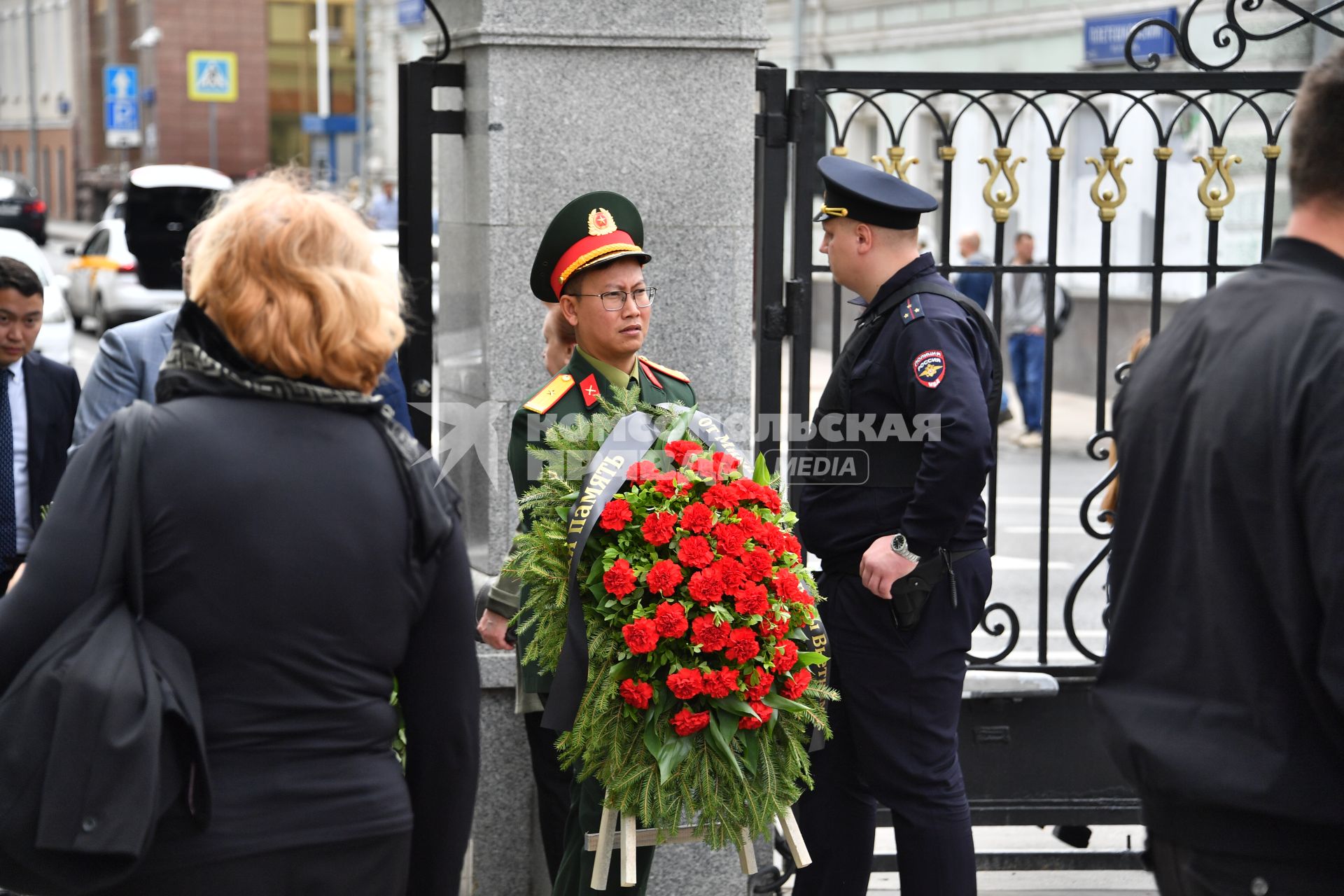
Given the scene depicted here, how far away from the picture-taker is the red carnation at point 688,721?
3.40 m

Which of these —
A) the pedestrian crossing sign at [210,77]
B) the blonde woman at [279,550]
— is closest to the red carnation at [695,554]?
the blonde woman at [279,550]

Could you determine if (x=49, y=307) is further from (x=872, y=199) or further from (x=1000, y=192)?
(x=872, y=199)

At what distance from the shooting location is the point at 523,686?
12.9 feet

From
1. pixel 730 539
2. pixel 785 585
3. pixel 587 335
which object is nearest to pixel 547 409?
pixel 587 335

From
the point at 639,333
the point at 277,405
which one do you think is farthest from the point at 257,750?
the point at 639,333

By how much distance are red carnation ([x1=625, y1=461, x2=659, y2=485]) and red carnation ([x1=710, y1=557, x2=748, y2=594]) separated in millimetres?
248

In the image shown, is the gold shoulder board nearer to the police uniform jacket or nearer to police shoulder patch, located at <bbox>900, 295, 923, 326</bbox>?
the police uniform jacket

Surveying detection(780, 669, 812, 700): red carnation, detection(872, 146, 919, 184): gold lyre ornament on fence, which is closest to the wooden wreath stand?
detection(780, 669, 812, 700): red carnation

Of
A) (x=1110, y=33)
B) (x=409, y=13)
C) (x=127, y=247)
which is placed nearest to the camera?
(x=1110, y=33)

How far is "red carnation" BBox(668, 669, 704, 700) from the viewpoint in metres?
3.37

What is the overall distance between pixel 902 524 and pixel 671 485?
66cm

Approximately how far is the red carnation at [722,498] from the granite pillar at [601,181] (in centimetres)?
104

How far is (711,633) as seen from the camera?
338 centimetres

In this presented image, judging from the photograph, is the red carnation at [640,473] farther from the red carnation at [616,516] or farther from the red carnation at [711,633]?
the red carnation at [711,633]
